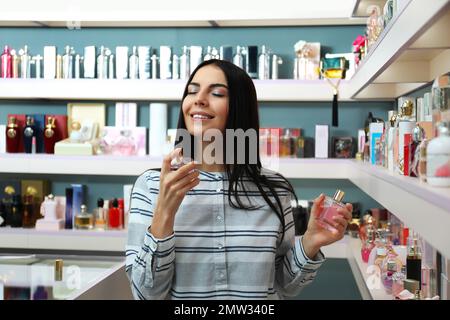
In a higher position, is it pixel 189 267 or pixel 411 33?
pixel 411 33

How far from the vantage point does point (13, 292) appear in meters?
1.89

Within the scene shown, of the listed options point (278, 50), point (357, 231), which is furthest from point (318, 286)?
point (278, 50)

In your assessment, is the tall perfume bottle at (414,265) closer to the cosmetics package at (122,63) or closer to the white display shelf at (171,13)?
the white display shelf at (171,13)

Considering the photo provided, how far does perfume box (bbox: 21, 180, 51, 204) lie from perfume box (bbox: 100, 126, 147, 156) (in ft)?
1.52

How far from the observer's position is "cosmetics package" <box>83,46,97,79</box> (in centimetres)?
371

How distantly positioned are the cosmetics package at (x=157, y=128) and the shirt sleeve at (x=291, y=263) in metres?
2.13

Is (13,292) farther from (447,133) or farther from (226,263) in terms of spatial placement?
(447,133)

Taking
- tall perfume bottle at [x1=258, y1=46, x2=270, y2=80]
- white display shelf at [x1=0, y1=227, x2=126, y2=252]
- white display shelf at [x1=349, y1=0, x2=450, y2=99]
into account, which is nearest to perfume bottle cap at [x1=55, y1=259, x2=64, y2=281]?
white display shelf at [x1=349, y1=0, x2=450, y2=99]

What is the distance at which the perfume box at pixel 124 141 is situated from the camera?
368 cm

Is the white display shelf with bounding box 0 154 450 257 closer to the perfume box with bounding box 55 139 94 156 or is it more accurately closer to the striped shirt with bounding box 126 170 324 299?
the perfume box with bounding box 55 139 94 156

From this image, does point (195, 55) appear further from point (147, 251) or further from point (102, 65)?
point (147, 251)
